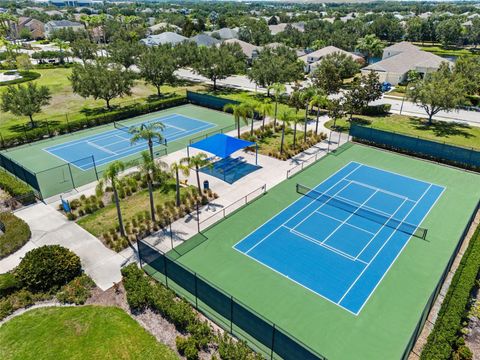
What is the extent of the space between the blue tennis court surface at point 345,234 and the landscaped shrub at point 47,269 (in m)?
9.15

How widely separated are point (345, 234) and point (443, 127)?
1090 inches

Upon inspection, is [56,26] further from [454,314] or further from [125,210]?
[454,314]

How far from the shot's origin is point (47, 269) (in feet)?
59.3

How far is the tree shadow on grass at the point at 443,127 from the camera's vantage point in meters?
39.5

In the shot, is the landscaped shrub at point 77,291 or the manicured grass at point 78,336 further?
the landscaped shrub at point 77,291

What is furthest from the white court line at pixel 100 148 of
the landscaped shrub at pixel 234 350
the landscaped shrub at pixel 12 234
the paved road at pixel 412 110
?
the paved road at pixel 412 110

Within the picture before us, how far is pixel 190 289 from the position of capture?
17203 millimetres

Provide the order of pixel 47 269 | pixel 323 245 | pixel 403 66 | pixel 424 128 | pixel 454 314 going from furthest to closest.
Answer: pixel 403 66 < pixel 424 128 < pixel 323 245 < pixel 47 269 < pixel 454 314

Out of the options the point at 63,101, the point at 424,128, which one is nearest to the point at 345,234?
the point at 424,128

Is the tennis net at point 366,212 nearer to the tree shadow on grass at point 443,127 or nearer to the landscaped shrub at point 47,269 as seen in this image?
the landscaped shrub at point 47,269

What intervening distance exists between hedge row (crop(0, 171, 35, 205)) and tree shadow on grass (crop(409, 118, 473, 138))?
39.9 metres

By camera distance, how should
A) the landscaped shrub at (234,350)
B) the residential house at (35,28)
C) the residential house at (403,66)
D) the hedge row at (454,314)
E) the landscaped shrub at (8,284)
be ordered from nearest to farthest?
1. the landscaped shrub at (234,350)
2. the hedge row at (454,314)
3. the landscaped shrub at (8,284)
4. the residential house at (403,66)
5. the residential house at (35,28)

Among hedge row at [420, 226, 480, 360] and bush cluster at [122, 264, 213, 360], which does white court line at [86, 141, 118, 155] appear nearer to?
bush cluster at [122, 264, 213, 360]

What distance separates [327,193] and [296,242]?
7134 millimetres
